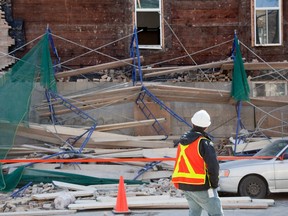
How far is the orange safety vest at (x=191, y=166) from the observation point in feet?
23.4

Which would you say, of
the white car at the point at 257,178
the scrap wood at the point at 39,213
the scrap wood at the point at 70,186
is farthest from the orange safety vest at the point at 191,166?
the scrap wood at the point at 70,186

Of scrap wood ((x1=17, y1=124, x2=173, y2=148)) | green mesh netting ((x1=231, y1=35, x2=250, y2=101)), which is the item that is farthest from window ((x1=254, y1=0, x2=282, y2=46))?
scrap wood ((x1=17, y1=124, x2=173, y2=148))

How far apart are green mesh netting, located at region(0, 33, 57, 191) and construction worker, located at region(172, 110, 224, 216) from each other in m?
6.47

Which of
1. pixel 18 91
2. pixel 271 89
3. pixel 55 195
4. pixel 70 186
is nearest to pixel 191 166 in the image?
pixel 55 195

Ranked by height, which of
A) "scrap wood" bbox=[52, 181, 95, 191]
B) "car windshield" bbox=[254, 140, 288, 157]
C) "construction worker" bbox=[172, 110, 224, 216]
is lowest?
"scrap wood" bbox=[52, 181, 95, 191]

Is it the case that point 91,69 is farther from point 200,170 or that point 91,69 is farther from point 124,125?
point 200,170

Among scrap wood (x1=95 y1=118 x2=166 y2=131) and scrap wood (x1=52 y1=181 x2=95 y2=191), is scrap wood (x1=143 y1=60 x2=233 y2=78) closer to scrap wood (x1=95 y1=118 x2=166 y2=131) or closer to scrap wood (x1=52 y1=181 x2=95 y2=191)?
scrap wood (x1=95 y1=118 x2=166 y2=131)

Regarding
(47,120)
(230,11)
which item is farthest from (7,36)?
(230,11)

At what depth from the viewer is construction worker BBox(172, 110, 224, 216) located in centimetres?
708

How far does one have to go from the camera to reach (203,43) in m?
18.8

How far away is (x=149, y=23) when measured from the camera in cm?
1883

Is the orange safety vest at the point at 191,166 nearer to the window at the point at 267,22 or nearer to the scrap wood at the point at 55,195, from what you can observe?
the scrap wood at the point at 55,195

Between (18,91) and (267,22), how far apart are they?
8683mm

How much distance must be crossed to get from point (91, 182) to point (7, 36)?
644 cm
